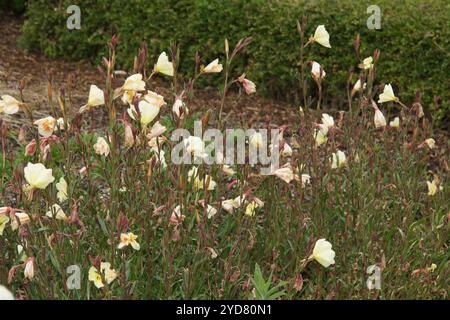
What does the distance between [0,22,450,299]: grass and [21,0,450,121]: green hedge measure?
203 centimetres

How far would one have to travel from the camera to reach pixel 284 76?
631 cm

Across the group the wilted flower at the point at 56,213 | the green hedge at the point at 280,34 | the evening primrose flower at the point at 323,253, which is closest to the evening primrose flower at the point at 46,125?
the wilted flower at the point at 56,213

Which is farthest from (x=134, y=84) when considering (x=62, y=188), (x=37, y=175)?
(x=62, y=188)

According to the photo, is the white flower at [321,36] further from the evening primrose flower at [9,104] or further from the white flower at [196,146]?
the evening primrose flower at [9,104]

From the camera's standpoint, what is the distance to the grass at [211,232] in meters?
2.84

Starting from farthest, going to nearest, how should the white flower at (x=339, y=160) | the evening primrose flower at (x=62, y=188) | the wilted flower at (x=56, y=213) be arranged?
the white flower at (x=339, y=160) < the evening primrose flower at (x=62, y=188) < the wilted flower at (x=56, y=213)

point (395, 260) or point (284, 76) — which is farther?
point (284, 76)

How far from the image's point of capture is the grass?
112 inches

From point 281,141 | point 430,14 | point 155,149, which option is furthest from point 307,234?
point 430,14

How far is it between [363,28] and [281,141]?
294 centimetres

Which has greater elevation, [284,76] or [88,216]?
[88,216]

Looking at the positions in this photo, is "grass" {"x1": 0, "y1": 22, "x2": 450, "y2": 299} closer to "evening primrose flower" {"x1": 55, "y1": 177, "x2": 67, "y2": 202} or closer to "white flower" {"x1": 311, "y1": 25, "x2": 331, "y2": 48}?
"evening primrose flower" {"x1": 55, "y1": 177, "x2": 67, "y2": 202}

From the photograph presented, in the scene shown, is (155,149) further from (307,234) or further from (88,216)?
(307,234)

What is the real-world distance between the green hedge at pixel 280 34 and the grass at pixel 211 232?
2028mm
